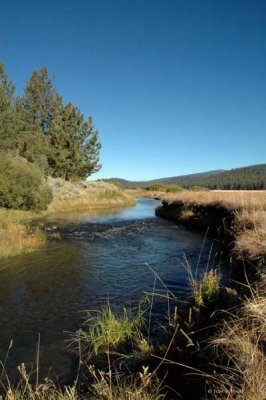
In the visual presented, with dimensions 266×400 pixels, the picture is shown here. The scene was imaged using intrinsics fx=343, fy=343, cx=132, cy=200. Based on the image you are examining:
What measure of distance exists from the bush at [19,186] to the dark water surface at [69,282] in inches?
434

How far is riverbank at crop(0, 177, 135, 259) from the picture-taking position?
15.9 metres

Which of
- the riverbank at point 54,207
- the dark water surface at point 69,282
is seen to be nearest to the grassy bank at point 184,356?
the dark water surface at point 69,282

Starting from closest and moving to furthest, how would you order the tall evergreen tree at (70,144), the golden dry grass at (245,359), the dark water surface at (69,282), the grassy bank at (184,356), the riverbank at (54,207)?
1. the golden dry grass at (245,359)
2. the grassy bank at (184,356)
3. the dark water surface at (69,282)
4. the riverbank at (54,207)
5. the tall evergreen tree at (70,144)

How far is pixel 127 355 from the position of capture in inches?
223

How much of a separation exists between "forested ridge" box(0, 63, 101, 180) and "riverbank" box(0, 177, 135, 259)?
326 centimetres

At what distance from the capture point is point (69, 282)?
11.3 m

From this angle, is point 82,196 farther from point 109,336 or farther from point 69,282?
point 109,336

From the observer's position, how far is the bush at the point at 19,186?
28938mm

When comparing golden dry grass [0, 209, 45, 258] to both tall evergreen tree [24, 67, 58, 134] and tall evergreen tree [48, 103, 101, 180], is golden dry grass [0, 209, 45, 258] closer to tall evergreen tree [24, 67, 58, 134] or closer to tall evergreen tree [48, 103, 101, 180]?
tall evergreen tree [48, 103, 101, 180]

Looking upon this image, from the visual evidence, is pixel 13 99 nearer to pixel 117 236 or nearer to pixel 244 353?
pixel 117 236

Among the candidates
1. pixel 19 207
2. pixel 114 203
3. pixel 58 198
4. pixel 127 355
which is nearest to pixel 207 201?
pixel 19 207

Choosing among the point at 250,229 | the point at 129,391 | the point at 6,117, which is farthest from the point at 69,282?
the point at 6,117

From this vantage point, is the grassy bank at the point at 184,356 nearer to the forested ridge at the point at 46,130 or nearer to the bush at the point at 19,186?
the bush at the point at 19,186

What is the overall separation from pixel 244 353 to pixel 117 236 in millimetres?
17680
